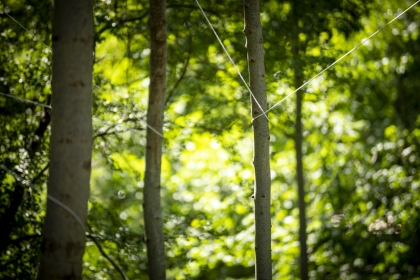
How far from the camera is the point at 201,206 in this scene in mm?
7906

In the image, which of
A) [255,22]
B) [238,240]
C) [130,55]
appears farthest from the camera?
[238,240]

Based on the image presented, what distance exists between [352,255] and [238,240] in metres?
1.58

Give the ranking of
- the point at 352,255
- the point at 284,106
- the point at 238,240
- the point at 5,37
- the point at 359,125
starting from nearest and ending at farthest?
the point at 5,37, the point at 284,106, the point at 352,255, the point at 238,240, the point at 359,125

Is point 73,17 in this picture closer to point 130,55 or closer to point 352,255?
point 130,55

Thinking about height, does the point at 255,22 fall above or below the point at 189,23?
below

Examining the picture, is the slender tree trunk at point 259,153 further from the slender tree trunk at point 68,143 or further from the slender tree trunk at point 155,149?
the slender tree trunk at point 68,143

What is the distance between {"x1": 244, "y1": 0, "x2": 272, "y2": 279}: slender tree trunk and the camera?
262 cm

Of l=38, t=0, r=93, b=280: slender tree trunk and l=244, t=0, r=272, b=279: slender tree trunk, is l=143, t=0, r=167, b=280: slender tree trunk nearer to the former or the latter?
l=244, t=0, r=272, b=279: slender tree trunk

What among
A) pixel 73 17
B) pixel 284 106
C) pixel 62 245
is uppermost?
pixel 284 106

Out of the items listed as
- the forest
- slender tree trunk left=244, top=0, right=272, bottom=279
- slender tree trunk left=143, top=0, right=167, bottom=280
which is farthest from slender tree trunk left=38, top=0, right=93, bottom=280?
slender tree trunk left=143, top=0, right=167, bottom=280

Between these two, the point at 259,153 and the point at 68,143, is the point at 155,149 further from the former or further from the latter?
the point at 68,143

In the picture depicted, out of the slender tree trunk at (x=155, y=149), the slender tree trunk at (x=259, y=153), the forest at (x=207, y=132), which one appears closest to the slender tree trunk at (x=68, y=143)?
the forest at (x=207, y=132)

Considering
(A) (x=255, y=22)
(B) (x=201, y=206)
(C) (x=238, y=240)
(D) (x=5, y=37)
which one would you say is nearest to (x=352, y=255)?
(C) (x=238, y=240)

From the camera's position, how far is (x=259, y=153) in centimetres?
270
